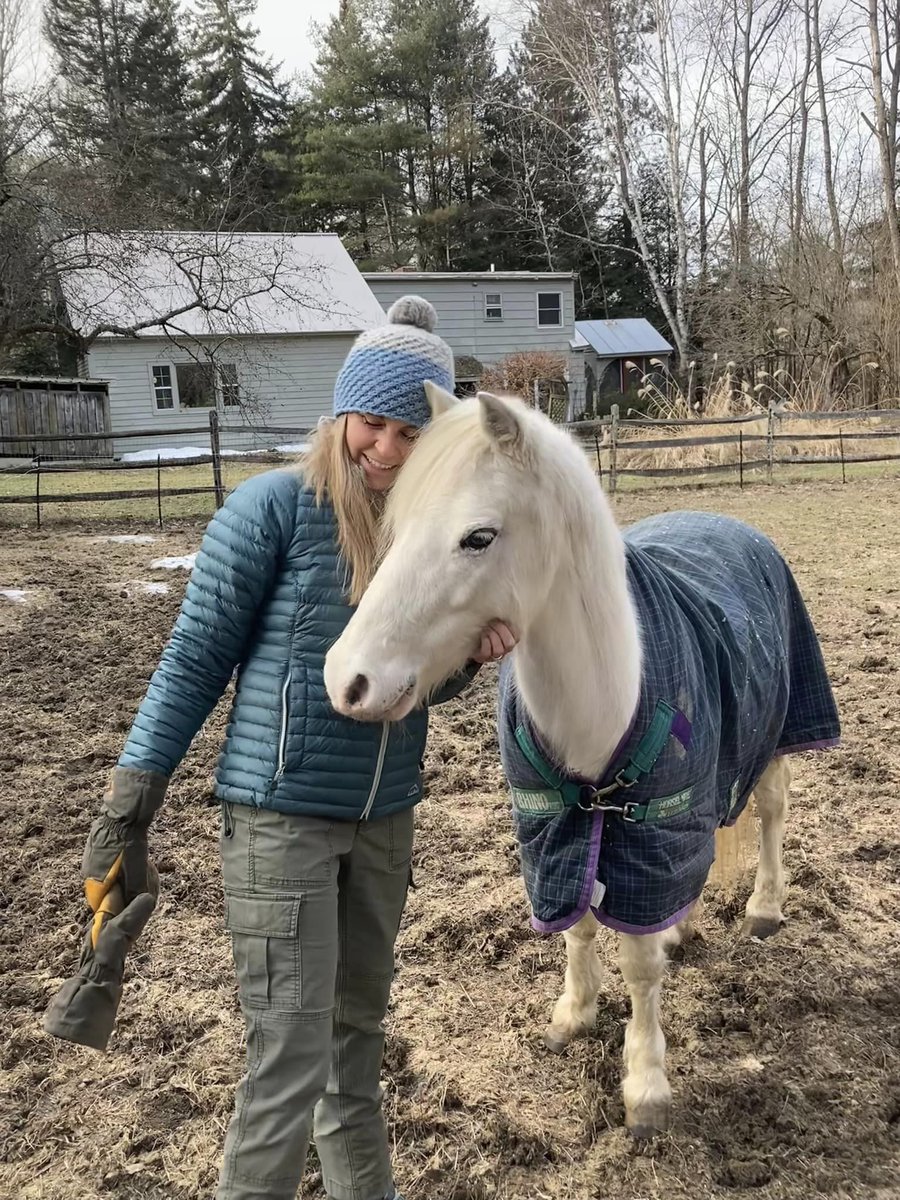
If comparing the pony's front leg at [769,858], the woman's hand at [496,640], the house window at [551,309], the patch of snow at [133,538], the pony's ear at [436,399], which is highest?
the house window at [551,309]

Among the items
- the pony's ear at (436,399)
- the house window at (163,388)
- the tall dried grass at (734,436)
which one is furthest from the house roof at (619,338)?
the pony's ear at (436,399)

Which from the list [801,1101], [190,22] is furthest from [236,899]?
[190,22]

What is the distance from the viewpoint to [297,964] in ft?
5.14

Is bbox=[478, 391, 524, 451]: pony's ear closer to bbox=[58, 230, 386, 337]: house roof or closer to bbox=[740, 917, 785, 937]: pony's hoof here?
bbox=[740, 917, 785, 937]: pony's hoof

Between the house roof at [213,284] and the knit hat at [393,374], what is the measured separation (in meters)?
10.5

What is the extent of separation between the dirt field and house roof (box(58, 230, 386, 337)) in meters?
8.90

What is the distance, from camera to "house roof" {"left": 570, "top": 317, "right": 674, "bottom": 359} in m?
28.1

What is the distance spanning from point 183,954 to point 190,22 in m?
38.1

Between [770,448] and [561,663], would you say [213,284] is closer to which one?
[770,448]

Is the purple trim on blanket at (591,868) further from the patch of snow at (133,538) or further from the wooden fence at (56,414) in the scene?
the wooden fence at (56,414)

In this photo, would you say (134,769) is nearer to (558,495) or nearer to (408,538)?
(408,538)

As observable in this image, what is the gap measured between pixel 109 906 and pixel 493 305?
25.0 meters

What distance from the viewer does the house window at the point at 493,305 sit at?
24.8m

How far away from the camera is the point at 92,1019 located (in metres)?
1.55
